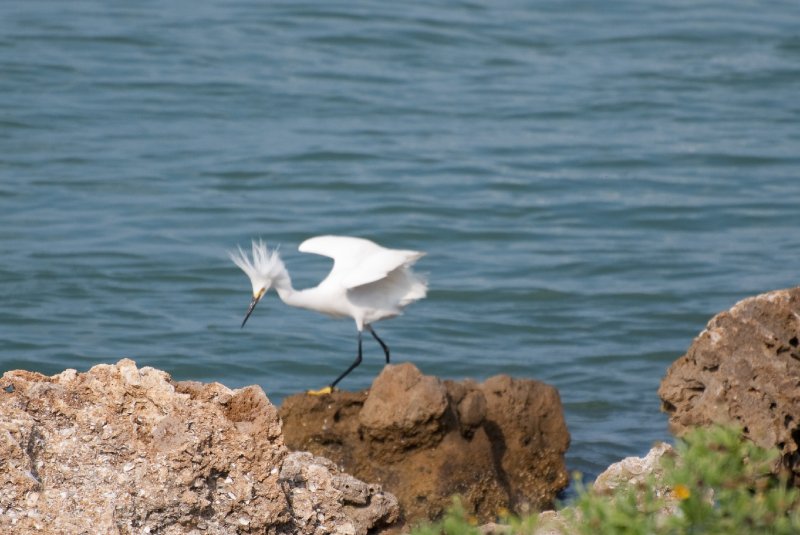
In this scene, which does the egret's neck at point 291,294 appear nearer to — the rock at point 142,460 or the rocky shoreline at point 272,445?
the rocky shoreline at point 272,445

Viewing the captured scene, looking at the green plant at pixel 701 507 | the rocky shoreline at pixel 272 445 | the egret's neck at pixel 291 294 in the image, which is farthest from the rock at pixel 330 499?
the egret's neck at pixel 291 294

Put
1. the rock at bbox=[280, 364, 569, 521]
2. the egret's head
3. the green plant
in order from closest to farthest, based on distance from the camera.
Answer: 1. the green plant
2. the rock at bbox=[280, 364, 569, 521]
3. the egret's head

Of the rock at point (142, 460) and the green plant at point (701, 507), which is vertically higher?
the green plant at point (701, 507)

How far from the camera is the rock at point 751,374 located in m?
4.55

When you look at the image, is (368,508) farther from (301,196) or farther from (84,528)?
(301,196)

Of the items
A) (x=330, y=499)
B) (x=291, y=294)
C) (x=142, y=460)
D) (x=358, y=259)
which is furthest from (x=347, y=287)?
(x=142, y=460)

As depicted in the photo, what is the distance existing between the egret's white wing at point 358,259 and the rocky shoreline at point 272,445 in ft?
4.52

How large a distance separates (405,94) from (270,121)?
1.83m

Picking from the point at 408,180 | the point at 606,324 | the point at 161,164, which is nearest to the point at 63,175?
the point at 161,164

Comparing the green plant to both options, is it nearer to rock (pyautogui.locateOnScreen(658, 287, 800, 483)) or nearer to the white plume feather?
rock (pyautogui.locateOnScreen(658, 287, 800, 483))

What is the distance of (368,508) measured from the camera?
13.4 ft

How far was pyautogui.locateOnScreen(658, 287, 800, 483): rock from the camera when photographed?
4.55 metres

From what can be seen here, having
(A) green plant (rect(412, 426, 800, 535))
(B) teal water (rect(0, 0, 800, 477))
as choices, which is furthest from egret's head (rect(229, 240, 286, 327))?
(A) green plant (rect(412, 426, 800, 535))

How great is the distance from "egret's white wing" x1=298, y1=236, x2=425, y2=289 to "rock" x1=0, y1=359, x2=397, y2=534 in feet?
12.0
